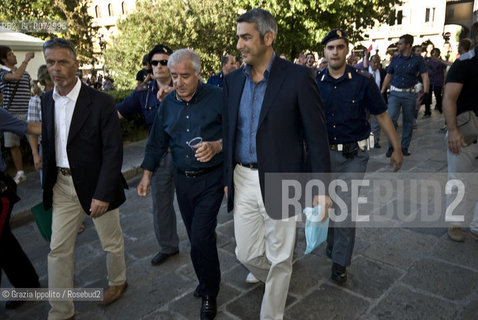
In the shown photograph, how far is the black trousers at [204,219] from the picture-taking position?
9.23 ft

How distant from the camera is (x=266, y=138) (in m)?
2.41

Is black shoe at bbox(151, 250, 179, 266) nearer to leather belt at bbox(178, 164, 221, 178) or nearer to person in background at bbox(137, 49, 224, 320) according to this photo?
person in background at bbox(137, 49, 224, 320)

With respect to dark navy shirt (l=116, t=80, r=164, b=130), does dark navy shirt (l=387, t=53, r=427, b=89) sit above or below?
above

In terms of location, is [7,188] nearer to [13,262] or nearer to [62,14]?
[13,262]

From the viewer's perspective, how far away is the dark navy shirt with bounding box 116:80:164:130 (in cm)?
386

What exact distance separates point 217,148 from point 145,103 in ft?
4.78

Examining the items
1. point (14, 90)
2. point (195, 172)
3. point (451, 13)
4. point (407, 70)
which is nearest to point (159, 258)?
point (195, 172)

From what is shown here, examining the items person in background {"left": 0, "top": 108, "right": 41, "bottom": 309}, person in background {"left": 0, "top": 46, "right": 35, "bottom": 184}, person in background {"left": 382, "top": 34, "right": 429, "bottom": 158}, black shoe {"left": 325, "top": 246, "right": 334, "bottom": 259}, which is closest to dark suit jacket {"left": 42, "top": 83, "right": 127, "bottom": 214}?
person in background {"left": 0, "top": 108, "right": 41, "bottom": 309}

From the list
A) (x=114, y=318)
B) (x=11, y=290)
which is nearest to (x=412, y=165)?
(x=114, y=318)

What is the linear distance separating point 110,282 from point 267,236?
1.53 m

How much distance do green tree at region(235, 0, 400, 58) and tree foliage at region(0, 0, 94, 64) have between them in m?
10.0

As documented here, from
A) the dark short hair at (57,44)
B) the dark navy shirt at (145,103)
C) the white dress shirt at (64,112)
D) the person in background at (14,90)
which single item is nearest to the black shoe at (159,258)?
the dark navy shirt at (145,103)

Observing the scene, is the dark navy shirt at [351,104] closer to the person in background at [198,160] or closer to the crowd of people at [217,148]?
the crowd of people at [217,148]

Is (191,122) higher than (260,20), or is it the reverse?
(260,20)
